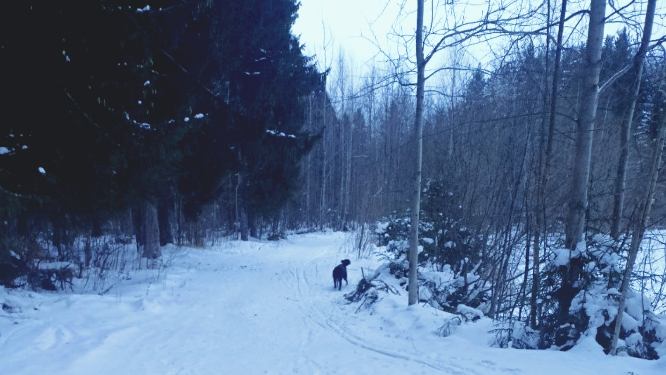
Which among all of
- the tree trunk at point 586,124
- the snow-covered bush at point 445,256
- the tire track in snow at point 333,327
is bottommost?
the tire track in snow at point 333,327

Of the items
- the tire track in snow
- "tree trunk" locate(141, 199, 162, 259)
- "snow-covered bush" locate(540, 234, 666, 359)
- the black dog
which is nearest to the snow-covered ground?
the tire track in snow

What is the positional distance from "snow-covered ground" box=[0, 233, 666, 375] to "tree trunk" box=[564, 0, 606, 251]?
151 centimetres

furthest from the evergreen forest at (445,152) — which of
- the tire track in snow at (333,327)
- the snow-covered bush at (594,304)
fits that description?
the tire track in snow at (333,327)

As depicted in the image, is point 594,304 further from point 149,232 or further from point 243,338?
point 149,232

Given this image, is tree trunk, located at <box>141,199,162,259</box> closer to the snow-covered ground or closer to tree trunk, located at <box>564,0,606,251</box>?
the snow-covered ground

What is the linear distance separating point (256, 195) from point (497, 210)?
1180 centimetres

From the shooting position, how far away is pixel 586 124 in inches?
221

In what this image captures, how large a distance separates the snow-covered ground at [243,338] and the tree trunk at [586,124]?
151 centimetres

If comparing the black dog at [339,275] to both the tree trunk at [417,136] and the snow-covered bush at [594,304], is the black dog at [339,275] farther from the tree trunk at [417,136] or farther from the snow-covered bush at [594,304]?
the snow-covered bush at [594,304]

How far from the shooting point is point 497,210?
970cm

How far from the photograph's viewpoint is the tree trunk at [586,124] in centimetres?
544

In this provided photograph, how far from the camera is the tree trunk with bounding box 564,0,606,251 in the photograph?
544 centimetres

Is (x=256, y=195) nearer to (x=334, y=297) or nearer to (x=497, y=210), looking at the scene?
(x=334, y=297)

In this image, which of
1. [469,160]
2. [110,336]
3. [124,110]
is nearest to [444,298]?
[469,160]
